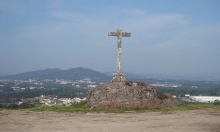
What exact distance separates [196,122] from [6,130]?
743 cm

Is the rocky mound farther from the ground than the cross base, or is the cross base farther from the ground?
the cross base

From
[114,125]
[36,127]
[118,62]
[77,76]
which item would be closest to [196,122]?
[114,125]

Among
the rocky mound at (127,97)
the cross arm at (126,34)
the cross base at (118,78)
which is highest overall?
the cross arm at (126,34)

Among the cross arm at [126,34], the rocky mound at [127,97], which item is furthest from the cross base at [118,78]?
the cross arm at [126,34]

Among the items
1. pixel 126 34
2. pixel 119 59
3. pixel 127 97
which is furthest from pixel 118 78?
pixel 126 34

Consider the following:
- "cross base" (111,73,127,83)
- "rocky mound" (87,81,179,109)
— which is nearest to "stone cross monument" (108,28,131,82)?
"cross base" (111,73,127,83)

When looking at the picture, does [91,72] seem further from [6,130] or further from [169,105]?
[6,130]

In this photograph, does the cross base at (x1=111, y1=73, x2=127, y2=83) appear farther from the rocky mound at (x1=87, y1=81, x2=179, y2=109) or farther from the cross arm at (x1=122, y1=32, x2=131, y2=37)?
the cross arm at (x1=122, y1=32, x2=131, y2=37)

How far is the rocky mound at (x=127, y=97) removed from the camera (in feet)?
59.3

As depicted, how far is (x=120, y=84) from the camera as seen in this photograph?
63.5ft

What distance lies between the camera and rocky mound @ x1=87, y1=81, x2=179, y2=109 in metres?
18.1

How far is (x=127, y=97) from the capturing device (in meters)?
18.4

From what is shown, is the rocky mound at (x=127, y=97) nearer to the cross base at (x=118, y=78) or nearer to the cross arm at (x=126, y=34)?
the cross base at (x=118, y=78)

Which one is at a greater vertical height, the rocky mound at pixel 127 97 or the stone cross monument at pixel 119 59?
the stone cross monument at pixel 119 59
